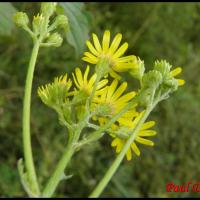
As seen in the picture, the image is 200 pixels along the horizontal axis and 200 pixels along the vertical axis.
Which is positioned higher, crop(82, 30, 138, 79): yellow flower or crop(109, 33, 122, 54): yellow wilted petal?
crop(109, 33, 122, 54): yellow wilted petal

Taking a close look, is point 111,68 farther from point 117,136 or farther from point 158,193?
point 158,193

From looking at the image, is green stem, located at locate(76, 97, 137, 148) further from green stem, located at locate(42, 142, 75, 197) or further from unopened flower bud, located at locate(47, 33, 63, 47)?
unopened flower bud, located at locate(47, 33, 63, 47)

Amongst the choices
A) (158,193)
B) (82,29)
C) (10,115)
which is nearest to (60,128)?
(10,115)

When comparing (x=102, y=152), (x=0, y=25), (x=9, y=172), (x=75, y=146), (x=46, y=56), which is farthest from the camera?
(x=102, y=152)

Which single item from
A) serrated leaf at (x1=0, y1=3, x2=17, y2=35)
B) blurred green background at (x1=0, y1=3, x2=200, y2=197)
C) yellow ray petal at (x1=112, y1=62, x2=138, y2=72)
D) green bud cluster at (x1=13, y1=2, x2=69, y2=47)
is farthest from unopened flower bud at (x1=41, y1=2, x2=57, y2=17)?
blurred green background at (x1=0, y1=3, x2=200, y2=197)

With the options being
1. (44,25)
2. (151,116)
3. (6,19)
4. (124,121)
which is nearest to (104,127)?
(124,121)

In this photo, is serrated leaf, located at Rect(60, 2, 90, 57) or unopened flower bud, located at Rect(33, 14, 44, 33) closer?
unopened flower bud, located at Rect(33, 14, 44, 33)
